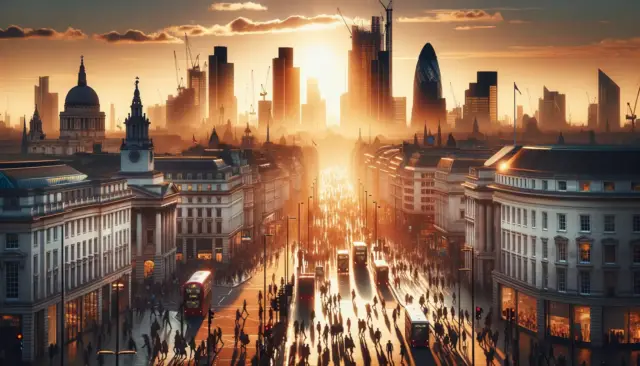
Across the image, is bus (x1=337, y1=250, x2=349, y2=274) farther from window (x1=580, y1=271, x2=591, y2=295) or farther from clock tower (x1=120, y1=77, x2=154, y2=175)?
window (x1=580, y1=271, x2=591, y2=295)

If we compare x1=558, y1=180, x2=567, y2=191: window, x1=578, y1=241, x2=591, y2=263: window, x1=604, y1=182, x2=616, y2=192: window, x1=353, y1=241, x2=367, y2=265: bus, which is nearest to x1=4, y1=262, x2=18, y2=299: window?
x1=558, y1=180, x2=567, y2=191: window

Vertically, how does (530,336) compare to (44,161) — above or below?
below

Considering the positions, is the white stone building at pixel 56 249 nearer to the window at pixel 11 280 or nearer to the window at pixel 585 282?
the window at pixel 11 280

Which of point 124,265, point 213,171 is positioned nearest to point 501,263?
point 124,265

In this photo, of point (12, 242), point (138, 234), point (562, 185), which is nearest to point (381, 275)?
point (138, 234)

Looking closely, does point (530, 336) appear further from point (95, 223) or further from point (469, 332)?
point (95, 223)

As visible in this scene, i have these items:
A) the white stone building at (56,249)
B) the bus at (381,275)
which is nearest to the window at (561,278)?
the bus at (381,275)
